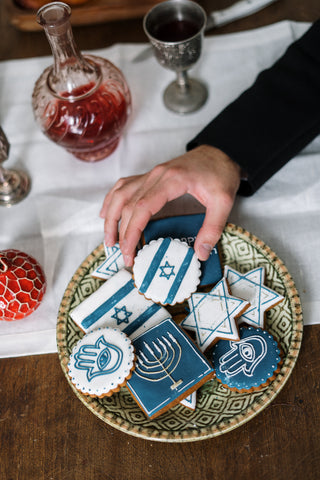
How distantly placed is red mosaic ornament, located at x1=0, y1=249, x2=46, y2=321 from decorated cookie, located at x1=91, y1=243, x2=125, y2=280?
0.09m

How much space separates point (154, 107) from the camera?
35.5 inches

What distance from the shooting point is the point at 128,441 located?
23.6 inches

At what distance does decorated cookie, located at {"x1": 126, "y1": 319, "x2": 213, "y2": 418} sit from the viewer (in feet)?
1.82

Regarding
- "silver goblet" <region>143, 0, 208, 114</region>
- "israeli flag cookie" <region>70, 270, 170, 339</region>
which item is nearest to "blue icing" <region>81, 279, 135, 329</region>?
"israeli flag cookie" <region>70, 270, 170, 339</region>

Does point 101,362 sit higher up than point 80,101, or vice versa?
point 80,101

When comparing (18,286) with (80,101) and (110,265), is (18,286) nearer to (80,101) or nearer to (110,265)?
(110,265)

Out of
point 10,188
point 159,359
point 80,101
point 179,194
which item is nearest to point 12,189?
point 10,188

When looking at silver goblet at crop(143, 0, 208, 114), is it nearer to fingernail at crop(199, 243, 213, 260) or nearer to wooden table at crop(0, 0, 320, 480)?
fingernail at crop(199, 243, 213, 260)

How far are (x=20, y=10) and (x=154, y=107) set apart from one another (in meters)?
0.39

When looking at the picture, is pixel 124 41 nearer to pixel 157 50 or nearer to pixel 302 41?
pixel 157 50

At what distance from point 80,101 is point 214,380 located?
0.47m

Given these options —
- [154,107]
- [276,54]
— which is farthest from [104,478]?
[276,54]

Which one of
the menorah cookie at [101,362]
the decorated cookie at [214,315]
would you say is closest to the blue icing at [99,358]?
the menorah cookie at [101,362]

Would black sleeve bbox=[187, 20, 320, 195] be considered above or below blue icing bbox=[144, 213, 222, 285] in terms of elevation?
above
